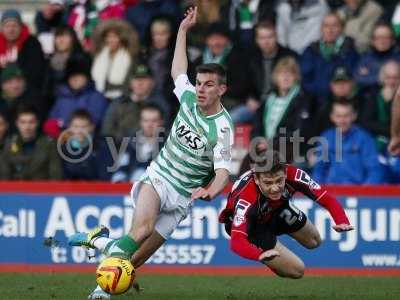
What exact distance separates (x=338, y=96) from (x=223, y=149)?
5072 millimetres

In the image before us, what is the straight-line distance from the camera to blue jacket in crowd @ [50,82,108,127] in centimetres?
1689

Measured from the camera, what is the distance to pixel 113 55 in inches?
680

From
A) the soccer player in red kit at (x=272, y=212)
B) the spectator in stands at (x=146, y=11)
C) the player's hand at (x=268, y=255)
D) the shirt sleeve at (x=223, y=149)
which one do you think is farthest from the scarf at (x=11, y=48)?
the player's hand at (x=268, y=255)

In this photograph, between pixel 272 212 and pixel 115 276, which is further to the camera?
pixel 272 212

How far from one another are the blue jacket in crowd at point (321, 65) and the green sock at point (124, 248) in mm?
6014

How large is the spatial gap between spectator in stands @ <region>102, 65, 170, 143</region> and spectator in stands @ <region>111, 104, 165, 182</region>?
0.24 m

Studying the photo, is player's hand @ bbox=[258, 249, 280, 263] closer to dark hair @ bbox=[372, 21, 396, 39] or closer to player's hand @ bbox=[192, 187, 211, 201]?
player's hand @ bbox=[192, 187, 211, 201]

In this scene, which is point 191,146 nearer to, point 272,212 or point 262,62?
point 272,212

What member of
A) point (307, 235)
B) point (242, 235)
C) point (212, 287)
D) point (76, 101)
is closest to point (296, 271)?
point (307, 235)

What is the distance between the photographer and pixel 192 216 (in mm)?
15477

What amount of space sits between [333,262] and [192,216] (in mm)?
1848

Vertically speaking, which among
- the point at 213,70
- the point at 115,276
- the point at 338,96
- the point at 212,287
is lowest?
the point at 212,287

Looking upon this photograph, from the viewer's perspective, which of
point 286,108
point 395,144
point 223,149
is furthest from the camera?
point 286,108

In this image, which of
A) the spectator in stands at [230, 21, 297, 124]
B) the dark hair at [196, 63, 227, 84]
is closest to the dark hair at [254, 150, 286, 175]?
the dark hair at [196, 63, 227, 84]
